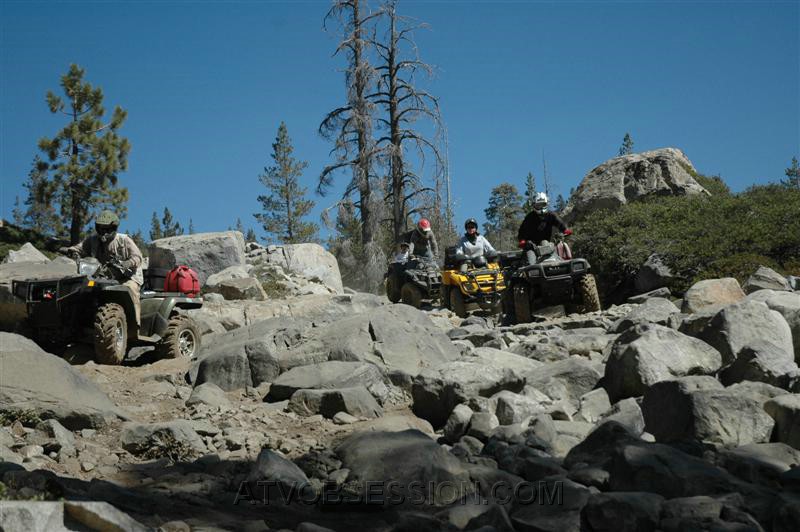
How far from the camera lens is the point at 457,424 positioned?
580cm

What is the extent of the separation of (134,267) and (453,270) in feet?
21.4

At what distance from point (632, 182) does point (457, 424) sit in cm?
1696

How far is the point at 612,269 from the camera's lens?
1752 centimetres

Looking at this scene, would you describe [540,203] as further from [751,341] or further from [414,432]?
[414,432]

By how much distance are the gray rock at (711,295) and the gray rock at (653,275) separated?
4.54 m

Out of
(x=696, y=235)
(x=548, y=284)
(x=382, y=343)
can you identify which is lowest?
(x=382, y=343)

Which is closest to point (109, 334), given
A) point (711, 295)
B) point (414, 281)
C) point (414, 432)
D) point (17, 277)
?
point (17, 277)

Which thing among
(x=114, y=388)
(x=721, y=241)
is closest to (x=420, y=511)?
(x=114, y=388)

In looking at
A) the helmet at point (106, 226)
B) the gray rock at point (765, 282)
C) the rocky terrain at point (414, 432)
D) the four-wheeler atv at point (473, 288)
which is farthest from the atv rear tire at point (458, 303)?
the helmet at point (106, 226)

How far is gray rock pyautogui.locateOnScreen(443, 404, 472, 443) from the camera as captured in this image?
577 centimetres

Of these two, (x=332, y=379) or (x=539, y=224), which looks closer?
(x=332, y=379)

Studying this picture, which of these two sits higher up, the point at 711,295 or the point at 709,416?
the point at 711,295

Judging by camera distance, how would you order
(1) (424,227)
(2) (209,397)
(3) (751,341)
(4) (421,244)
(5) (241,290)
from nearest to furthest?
(3) (751,341)
(2) (209,397)
(1) (424,227)
(4) (421,244)
(5) (241,290)

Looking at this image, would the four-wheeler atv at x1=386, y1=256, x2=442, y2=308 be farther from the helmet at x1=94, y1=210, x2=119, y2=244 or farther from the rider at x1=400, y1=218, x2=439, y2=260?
the helmet at x1=94, y1=210, x2=119, y2=244
